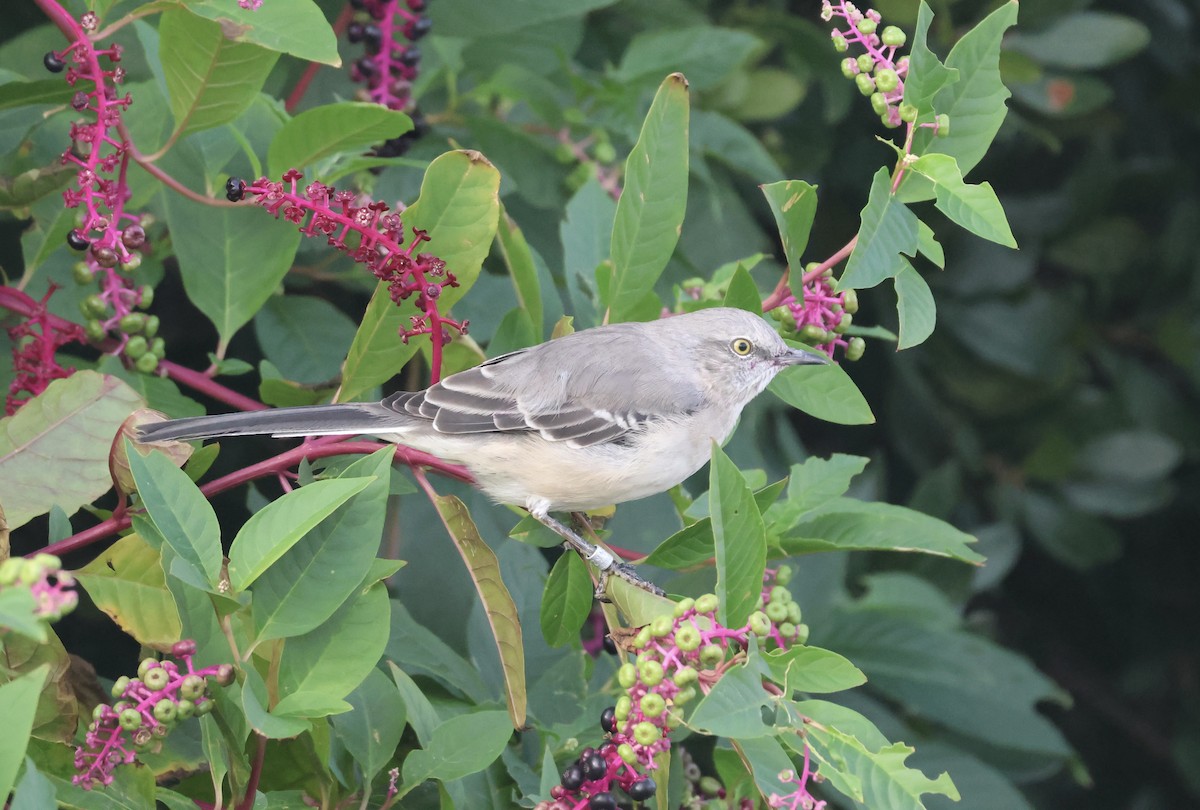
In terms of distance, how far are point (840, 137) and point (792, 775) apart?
3955 millimetres

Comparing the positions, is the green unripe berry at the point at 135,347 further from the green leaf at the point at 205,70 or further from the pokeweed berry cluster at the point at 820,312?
the pokeweed berry cluster at the point at 820,312

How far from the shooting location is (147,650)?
239 cm

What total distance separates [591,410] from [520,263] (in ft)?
1.76

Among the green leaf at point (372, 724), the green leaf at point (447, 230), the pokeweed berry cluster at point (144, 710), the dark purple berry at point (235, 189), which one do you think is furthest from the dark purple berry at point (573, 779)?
the dark purple berry at point (235, 189)

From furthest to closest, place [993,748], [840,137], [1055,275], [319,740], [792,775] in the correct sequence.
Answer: [1055,275]
[840,137]
[993,748]
[319,740]
[792,775]

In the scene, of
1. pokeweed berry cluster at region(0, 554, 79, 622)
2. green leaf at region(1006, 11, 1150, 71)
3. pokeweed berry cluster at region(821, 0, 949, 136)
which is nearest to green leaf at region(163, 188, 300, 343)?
pokeweed berry cluster at region(821, 0, 949, 136)

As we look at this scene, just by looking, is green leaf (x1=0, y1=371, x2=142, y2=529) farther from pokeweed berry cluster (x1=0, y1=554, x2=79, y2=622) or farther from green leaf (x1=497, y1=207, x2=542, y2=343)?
green leaf (x1=497, y1=207, x2=542, y2=343)

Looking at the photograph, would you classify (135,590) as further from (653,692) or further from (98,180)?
(653,692)

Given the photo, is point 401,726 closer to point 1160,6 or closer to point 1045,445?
point 1045,445

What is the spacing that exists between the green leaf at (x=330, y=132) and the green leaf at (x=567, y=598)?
1.08 m

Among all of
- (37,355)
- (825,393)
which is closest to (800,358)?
(825,393)

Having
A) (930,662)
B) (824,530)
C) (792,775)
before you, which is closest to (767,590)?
(824,530)

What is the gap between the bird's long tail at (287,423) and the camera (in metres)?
2.64

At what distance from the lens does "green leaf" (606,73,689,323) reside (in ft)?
9.40
